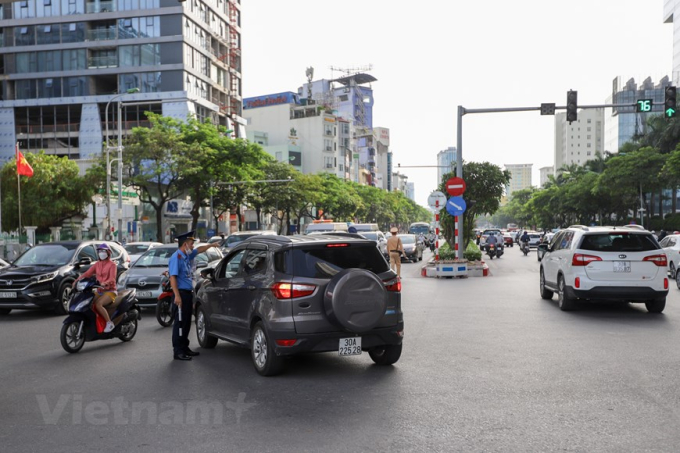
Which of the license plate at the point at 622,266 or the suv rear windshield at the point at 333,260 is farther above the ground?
the suv rear windshield at the point at 333,260

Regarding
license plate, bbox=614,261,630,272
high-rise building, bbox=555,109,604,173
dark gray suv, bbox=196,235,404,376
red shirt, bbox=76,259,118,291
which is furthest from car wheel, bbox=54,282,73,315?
high-rise building, bbox=555,109,604,173

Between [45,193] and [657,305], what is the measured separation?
130ft

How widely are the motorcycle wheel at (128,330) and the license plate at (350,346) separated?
15.0ft

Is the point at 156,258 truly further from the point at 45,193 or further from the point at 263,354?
the point at 45,193

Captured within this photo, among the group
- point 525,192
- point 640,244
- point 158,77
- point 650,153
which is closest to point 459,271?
point 640,244

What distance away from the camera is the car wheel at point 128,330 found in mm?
10941

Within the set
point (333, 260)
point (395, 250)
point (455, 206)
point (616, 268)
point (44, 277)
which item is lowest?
point (44, 277)

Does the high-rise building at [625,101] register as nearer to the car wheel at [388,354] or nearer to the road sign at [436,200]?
the road sign at [436,200]

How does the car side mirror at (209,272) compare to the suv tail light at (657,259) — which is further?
the suv tail light at (657,259)

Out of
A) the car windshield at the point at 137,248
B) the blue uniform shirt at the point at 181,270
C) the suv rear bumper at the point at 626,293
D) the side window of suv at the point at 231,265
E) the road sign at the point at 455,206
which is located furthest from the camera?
the car windshield at the point at 137,248

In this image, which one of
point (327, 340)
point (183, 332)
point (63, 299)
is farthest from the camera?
point (63, 299)

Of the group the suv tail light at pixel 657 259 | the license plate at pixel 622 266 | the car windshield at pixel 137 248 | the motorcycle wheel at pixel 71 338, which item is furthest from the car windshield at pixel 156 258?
the suv tail light at pixel 657 259

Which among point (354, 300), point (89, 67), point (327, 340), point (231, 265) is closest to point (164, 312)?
point (231, 265)

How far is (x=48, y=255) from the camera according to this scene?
52.7 ft
